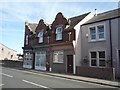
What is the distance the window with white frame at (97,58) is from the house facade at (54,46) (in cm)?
232

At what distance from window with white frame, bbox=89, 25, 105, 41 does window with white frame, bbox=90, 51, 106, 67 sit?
168 centimetres

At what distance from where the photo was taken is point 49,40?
23.8 m

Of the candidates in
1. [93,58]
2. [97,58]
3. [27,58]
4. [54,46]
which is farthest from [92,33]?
[27,58]

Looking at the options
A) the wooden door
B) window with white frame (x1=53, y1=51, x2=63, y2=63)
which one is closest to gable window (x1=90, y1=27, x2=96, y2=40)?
the wooden door

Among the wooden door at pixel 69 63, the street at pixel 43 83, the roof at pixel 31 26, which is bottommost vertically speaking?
the street at pixel 43 83

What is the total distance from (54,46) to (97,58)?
7.22 meters

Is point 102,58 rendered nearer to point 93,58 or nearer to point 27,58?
point 93,58

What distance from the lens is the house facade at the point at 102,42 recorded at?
15.4m

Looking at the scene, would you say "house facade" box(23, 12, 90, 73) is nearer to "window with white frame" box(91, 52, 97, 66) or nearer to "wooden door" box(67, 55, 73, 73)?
"wooden door" box(67, 55, 73, 73)

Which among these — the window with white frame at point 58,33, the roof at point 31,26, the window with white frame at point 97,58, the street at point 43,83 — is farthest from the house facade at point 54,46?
the street at point 43,83

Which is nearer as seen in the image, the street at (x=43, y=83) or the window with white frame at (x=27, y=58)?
the street at (x=43, y=83)

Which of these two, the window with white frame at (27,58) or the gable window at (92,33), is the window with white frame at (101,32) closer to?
the gable window at (92,33)

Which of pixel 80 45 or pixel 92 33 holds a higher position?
pixel 92 33

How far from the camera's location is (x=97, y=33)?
57.5 ft
